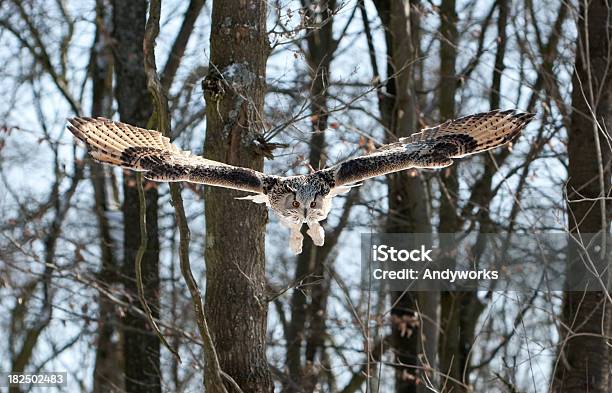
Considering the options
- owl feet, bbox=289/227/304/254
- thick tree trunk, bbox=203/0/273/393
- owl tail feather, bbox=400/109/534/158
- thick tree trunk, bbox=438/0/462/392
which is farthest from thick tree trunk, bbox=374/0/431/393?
owl feet, bbox=289/227/304/254

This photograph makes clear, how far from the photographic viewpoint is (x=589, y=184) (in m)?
10.8

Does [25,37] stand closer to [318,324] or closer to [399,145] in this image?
[318,324]

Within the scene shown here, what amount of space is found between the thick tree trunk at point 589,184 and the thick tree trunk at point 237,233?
9.62ft

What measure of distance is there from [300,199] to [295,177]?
29 cm

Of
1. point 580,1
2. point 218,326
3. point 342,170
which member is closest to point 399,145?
point 342,170

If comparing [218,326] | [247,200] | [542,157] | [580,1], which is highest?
[580,1]

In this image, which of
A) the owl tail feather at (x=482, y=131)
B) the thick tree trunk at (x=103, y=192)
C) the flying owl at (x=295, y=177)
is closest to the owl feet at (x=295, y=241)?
the flying owl at (x=295, y=177)

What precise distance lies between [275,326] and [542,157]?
4297mm

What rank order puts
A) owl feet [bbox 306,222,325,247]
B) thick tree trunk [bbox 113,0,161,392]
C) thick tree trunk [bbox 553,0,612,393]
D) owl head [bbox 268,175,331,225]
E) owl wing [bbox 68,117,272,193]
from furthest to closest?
thick tree trunk [bbox 113,0,161,392]
thick tree trunk [bbox 553,0,612,393]
owl feet [bbox 306,222,325,247]
owl head [bbox 268,175,331,225]
owl wing [bbox 68,117,272,193]

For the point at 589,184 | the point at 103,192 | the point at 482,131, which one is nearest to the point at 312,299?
the point at 103,192

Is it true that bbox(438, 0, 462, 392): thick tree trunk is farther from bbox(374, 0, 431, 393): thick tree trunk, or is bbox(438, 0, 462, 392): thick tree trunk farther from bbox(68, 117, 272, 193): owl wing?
bbox(68, 117, 272, 193): owl wing

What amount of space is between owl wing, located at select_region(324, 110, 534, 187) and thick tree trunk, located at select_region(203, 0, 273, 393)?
29.0 inches

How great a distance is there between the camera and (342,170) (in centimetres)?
757

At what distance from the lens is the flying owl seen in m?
7.39
